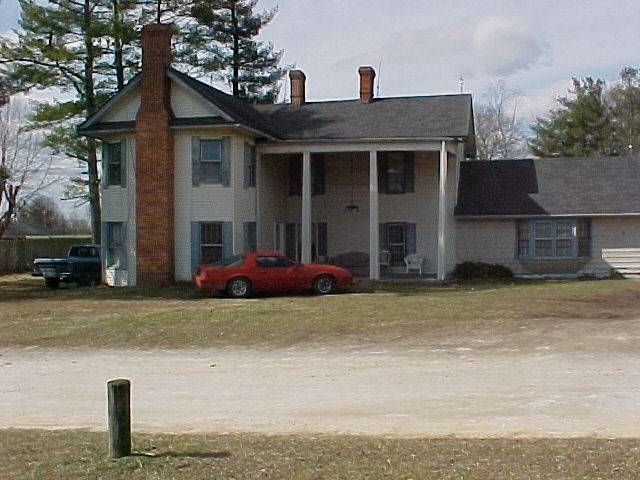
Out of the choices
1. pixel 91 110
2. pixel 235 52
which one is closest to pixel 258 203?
pixel 91 110

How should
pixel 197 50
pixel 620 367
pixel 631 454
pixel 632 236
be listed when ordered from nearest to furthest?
pixel 631 454
pixel 620 367
pixel 632 236
pixel 197 50

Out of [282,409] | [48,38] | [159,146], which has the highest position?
[48,38]

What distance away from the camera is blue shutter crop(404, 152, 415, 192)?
1310 inches

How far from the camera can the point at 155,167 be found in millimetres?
28891

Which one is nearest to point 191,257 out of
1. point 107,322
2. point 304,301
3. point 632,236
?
point 304,301

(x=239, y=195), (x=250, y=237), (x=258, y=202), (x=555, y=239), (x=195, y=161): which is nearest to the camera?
(x=195, y=161)

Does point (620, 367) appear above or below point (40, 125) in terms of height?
below

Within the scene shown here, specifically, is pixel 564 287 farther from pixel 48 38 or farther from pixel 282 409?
pixel 48 38

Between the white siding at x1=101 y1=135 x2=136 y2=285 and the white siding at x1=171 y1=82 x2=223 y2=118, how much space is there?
6.24ft

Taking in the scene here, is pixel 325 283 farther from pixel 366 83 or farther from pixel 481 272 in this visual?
pixel 366 83

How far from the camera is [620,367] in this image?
14.2 m

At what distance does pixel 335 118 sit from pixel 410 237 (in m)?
5.25

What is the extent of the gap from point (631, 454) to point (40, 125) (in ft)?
127

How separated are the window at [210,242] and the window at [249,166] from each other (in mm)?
1877
